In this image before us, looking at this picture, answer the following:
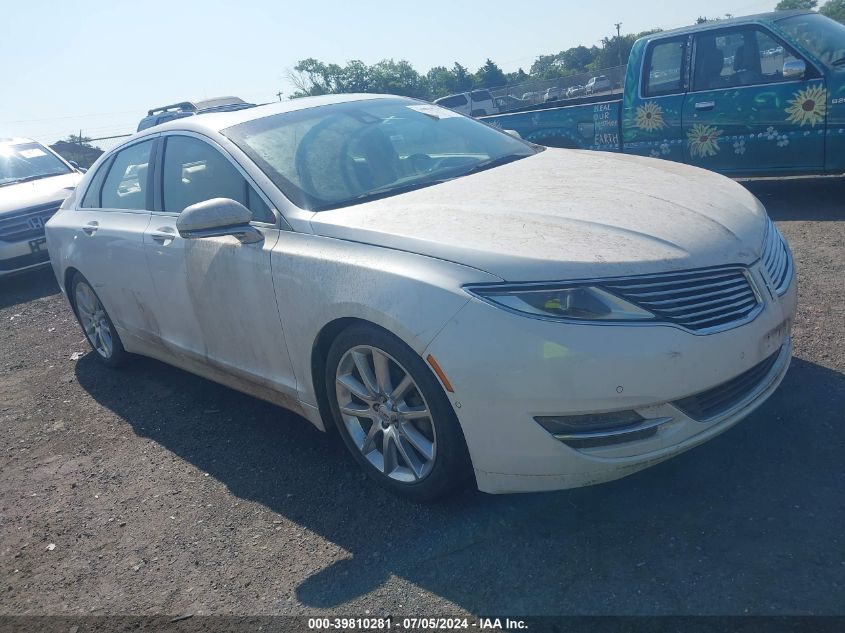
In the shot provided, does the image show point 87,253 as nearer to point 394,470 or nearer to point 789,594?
point 394,470

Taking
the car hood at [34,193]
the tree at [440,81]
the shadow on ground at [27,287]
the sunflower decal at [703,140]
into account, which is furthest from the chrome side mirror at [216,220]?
the tree at [440,81]

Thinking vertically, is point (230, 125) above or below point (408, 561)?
above

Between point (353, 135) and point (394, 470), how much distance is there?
6.01 ft

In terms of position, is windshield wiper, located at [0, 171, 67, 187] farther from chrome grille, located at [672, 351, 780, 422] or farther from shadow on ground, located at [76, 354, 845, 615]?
chrome grille, located at [672, 351, 780, 422]

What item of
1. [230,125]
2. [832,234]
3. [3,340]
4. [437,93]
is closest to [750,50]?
[832,234]

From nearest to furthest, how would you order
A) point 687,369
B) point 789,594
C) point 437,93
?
point 789,594, point 687,369, point 437,93

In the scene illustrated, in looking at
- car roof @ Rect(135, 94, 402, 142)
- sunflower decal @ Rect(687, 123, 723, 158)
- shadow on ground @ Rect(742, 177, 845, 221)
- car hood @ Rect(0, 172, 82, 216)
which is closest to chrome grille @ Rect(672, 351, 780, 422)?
car roof @ Rect(135, 94, 402, 142)

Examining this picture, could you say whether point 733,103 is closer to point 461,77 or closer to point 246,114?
point 246,114

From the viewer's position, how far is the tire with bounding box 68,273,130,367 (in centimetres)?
543

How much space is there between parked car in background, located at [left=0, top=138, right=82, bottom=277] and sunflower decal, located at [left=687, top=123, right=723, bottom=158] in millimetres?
7437

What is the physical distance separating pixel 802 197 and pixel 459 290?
6268 mm

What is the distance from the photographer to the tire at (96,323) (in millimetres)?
5430

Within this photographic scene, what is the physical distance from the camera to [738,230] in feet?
10.2

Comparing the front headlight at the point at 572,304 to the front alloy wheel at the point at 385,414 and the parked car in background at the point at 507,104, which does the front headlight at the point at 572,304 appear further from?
the parked car in background at the point at 507,104
